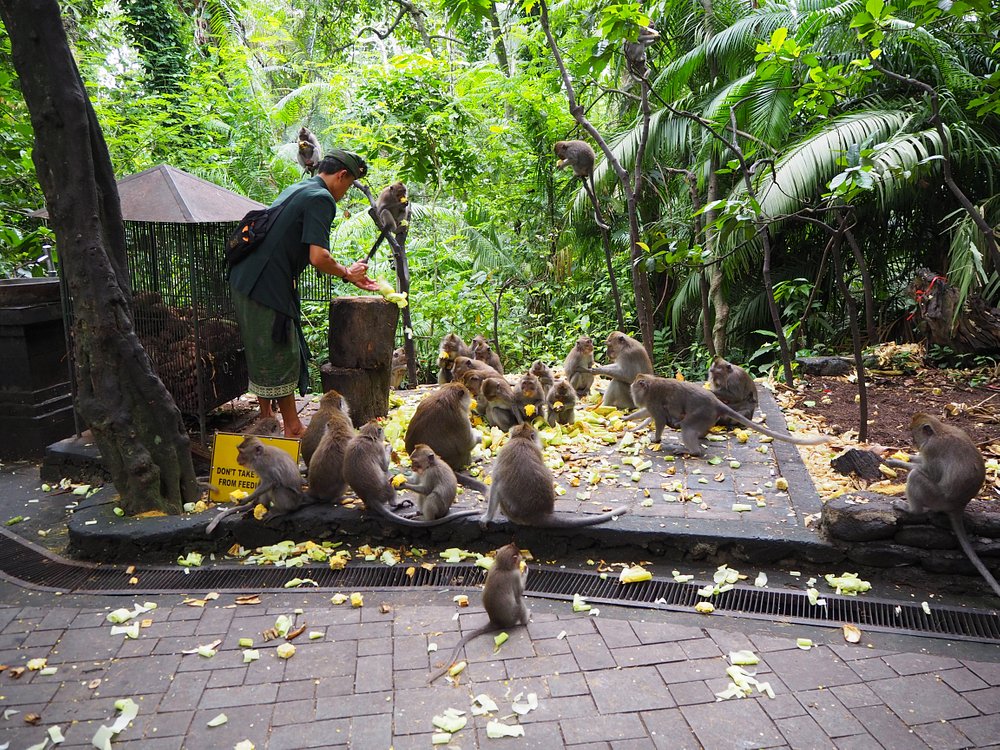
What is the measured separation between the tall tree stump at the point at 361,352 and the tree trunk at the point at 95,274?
1.73 meters

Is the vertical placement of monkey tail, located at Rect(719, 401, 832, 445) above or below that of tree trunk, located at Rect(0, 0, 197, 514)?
below

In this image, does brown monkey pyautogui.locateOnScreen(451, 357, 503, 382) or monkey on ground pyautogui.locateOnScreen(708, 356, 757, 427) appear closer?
monkey on ground pyautogui.locateOnScreen(708, 356, 757, 427)

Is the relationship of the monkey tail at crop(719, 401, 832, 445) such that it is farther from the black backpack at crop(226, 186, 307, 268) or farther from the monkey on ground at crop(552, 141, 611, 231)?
the black backpack at crop(226, 186, 307, 268)

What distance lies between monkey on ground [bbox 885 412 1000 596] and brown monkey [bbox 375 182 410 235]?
6454 millimetres

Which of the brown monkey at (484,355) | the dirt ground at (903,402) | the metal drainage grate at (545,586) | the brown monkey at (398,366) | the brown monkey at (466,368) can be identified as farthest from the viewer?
the brown monkey at (398,366)

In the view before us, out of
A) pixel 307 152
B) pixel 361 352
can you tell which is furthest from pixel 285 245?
pixel 307 152

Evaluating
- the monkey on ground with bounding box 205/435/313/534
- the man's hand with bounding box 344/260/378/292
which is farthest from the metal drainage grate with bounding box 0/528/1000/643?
the man's hand with bounding box 344/260/378/292

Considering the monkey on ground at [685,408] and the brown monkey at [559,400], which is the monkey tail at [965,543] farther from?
the brown monkey at [559,400]

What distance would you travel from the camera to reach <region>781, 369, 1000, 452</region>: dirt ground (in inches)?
264

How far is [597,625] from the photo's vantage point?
4.47m

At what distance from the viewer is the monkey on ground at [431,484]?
17.3ft

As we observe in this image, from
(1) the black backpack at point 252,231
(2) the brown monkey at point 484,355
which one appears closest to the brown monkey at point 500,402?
(2) the brown monkey at point 484,355

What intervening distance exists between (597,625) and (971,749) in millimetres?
1925

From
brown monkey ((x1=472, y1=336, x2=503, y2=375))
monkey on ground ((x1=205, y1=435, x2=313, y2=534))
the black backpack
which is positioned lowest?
monkey on ground ((x1=205, y1=435, x2=313, y2=534))
